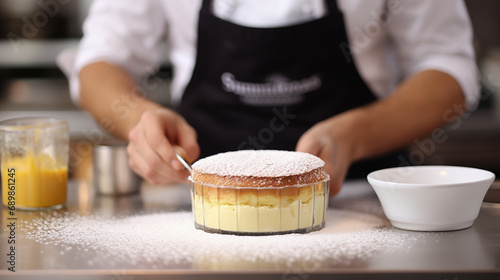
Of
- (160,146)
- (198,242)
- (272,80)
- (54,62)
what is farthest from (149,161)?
(54,62)

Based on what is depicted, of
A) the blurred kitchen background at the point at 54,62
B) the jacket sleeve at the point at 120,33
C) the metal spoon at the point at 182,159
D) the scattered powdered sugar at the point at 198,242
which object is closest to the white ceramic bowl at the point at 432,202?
the scattered powdered sugar at the point at 198,242

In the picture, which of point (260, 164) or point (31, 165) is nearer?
point (260, 164)

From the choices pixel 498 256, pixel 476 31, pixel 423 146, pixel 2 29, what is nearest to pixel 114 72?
pixel 498 256

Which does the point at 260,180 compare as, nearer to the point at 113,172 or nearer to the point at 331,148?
the point at 331,148

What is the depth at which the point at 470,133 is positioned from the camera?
8.05 ft

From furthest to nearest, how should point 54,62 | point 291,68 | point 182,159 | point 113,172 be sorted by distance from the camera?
1. point 54,62
2. point 291,68
3. point 113,172
4. point 182,159

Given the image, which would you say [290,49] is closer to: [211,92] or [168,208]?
[211,92]

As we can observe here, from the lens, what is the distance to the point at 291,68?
1.46m

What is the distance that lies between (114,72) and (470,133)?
1.56 meters

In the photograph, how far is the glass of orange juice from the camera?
3.67 ft

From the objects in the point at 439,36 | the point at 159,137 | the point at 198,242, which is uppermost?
the point at 439,36

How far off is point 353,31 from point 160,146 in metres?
0.61

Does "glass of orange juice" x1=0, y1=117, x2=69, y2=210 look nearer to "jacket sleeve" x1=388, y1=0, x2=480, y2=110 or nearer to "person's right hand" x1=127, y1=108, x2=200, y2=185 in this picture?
"person's right hand" x1=127, y1=108, x2=200, y2=185

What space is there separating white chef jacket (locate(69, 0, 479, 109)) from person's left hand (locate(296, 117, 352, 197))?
14.0 inches
